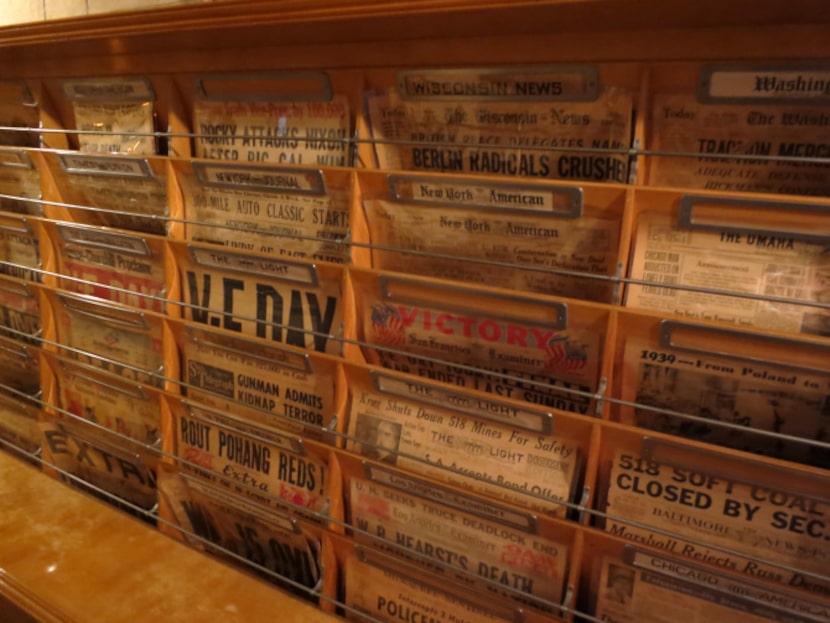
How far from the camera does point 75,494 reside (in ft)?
4.43

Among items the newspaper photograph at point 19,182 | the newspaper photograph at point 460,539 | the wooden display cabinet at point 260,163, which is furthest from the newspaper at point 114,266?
the newspaper photograph at point 460,539

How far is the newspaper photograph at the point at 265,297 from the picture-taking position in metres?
1.06

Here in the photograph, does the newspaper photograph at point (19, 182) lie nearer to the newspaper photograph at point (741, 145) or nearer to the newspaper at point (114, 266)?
the newspaper at point (114, 266)

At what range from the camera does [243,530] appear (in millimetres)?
1254

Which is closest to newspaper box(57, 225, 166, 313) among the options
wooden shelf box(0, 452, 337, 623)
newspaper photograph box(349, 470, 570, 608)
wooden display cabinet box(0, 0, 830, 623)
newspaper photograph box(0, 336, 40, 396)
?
wooden display cabinet box(0, 0, 830, 623)

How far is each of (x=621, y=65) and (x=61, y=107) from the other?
124cm

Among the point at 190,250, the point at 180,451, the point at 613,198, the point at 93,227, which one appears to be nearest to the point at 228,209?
the point at 190,250

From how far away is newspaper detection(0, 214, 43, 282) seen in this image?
1.42 metres

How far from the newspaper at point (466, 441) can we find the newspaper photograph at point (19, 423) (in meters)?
1.02

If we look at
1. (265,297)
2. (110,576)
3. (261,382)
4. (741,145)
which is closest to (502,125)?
(741,145)

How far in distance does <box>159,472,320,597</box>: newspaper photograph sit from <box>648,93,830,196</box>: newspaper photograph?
917 mm

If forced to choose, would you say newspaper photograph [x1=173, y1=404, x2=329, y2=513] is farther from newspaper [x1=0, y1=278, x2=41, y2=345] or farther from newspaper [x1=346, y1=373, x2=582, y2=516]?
newspaper [x1=0, y1=278, x2=41, y2=345]

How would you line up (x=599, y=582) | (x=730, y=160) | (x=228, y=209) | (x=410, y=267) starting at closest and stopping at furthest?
(x=730, y=160)
(x=599, y=582)
(x=410, y=267)
(x=228, y=209)

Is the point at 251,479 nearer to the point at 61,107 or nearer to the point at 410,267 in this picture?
the point at 410,267
